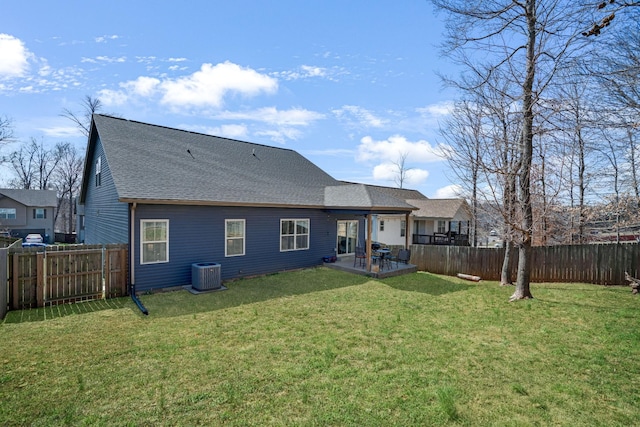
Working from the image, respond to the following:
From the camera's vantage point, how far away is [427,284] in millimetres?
11547

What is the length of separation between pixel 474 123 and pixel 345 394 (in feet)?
26.7

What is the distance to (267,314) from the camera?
24.8 feet

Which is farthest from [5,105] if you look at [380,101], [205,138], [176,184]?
[380,101]

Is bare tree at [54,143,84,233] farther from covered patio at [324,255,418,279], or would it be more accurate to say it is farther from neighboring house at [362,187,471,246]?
covered patio at [324,255,418,279]

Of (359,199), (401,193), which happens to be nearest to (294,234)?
(359,199)

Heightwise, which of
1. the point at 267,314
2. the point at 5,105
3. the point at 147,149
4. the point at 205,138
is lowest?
the point at 267,314

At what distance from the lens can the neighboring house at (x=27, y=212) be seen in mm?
33094

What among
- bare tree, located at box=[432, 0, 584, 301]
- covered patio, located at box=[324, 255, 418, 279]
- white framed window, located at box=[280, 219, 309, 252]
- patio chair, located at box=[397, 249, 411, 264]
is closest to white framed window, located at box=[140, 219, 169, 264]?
white framed window, located at box=[280, 219, 309, 252]

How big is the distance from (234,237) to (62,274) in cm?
493

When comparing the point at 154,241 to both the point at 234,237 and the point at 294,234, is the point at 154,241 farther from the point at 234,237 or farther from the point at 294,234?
the point at 294,234

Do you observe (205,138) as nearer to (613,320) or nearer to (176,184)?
(176,184)

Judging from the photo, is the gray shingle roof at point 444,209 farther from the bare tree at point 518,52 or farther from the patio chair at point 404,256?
the bare tree at point 518,52

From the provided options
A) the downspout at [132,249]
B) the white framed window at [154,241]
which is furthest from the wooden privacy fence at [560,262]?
the downspout at [132,249]

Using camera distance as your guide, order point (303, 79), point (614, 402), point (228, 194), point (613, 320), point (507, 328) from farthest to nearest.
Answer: point (303, 79) → point (228, 194) → point (613, 320) → point (507, 328) → point (614, 402)
